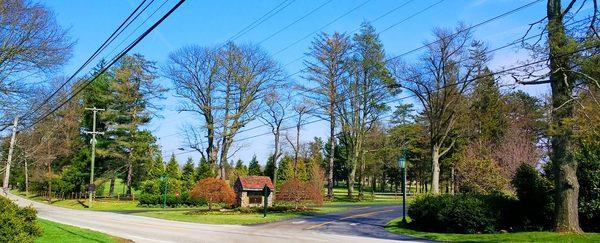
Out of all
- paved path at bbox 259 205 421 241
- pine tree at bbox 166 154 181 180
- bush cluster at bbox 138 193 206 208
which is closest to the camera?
paved path at bbox 259 205 421 241

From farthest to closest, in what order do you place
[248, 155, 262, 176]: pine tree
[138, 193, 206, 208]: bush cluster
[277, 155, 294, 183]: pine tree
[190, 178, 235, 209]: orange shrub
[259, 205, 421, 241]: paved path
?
[248, 155, 262, 176]: pine tree, [277, 155, 294, 183]: pine tree, [138, 193, 206, 208]: bush cluster, [190, 178, 235, 209]: orange shrub, [259, 205, 421, 241]: paved path

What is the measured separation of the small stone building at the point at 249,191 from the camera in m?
41.0

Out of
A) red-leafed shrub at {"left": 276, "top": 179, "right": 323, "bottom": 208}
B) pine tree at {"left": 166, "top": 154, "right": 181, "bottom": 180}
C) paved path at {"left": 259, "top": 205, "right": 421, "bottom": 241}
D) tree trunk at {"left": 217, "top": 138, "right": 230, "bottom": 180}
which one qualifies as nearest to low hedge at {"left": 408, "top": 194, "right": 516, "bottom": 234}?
paved path at {"left": 259, "top": 205, "right": 421, "bottom": 241}

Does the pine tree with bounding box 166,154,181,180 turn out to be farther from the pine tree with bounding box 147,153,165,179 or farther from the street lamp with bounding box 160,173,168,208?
the street lamp with bounding box 160,173,168,208

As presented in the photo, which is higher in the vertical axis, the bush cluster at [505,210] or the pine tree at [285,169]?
the pine tree at [285,169]

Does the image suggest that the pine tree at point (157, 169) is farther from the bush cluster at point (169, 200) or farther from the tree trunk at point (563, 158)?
the tree trunk at point (563, 158)

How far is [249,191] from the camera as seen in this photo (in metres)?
41.2

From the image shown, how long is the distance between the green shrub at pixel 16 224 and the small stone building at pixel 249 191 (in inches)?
1085

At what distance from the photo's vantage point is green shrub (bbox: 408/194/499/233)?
20.5m

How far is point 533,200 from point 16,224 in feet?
61.6

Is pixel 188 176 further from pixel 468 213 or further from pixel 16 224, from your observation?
pixel 16 224

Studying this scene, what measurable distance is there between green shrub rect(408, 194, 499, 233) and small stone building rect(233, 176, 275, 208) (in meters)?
19.9

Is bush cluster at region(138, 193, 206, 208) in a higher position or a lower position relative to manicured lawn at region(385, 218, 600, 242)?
lower

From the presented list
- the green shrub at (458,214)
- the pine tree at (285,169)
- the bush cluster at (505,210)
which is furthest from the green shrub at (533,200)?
the pine tree at (285,169)
